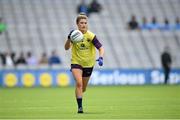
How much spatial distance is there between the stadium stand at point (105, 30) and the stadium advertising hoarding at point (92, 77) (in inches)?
117

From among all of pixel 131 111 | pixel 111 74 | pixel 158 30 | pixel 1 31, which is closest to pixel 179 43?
pixel 158 30

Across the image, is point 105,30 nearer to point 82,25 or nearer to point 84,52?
point 84,52

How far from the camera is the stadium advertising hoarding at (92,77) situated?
36656 mm

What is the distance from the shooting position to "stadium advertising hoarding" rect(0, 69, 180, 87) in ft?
120

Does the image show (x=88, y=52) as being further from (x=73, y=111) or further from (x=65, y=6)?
(x=65, y=6)

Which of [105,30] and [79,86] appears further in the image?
[105,30]

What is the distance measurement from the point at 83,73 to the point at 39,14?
27.7 metres

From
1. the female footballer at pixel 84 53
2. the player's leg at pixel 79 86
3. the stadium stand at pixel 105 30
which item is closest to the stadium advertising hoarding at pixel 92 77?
the stadium stand at pixel 105 30

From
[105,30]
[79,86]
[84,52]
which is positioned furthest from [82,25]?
[105,30]

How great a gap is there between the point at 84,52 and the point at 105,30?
2703 cm

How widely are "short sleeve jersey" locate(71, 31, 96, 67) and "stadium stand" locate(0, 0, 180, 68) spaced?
75.5ft

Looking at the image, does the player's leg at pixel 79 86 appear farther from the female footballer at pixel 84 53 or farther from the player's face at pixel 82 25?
the player's face at pixel 82 25

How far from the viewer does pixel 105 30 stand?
44.1 m

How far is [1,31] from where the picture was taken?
42.2 metres
